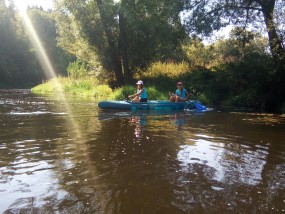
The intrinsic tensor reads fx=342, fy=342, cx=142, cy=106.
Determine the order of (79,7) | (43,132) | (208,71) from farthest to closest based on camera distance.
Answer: (79,7), (208,71), (43,132)

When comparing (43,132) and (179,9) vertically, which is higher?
(179,9)

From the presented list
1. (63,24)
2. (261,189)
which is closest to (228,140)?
(261,189)

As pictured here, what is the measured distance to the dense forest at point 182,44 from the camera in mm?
14492

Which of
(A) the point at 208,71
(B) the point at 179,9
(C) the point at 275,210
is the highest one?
(B) the point at 179,9

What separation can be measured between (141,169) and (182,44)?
57.6 feet

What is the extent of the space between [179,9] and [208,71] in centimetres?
387

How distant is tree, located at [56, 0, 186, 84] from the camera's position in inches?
743

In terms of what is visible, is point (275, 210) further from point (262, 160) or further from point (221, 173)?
point (262, 160)

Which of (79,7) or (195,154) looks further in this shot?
(79,7)

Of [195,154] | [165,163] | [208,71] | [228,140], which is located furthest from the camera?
[208,71]

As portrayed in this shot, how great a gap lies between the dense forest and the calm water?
535 cm

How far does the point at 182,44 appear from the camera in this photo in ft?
71.6

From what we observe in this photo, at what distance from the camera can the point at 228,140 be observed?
25.1 ft

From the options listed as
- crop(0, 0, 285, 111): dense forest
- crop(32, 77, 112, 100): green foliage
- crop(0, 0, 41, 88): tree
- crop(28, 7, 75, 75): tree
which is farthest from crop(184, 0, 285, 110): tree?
crop(28, 7, 75, 75): tree
